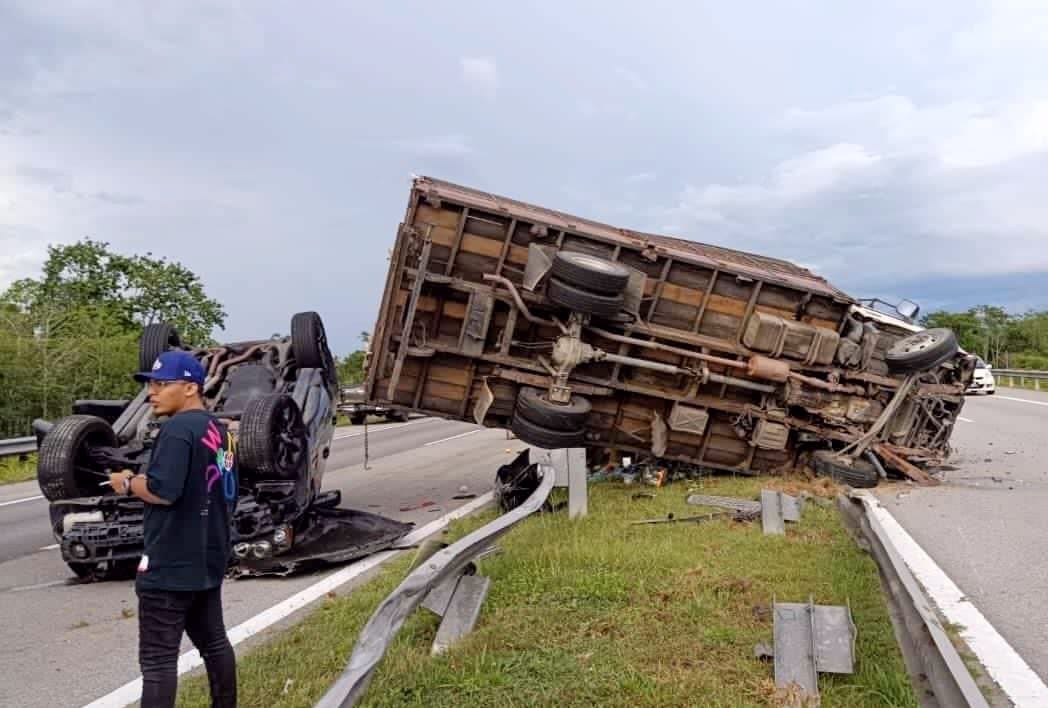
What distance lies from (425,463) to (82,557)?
8.15 m

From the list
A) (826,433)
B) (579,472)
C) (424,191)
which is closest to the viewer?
(579,472)

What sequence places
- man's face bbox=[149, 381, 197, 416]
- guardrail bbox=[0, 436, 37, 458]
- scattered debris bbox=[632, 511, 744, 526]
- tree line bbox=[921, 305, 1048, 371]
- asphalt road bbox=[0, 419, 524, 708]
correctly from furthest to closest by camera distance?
tree line bbox=[921, 305, 1048, 371] → guardrail bbox=[0, 436, 37, 458] → scattered debris bbox=[632, 511, 744, 526] → asphalt road bbox=[0, 419, 524, 708] → man's face bbox=[149, 381, 197, 416]

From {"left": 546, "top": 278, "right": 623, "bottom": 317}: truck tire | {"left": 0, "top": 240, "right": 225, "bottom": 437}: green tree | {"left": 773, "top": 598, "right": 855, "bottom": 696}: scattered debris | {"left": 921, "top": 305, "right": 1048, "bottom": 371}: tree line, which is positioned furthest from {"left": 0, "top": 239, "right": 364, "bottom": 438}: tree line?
{"left": 921, "top": 305, "right": 1048, "bottom": 371}: tree line

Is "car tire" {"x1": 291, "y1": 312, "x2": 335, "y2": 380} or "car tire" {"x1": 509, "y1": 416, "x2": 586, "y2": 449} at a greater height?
"car tire" {"x1": 291, "y1": 312, "x2": 335, "y2": 380}

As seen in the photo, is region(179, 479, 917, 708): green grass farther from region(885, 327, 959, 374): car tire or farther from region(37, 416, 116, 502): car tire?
region(885, 327, 959, 374): car tire

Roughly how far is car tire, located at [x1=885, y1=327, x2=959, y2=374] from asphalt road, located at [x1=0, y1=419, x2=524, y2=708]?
529 cm

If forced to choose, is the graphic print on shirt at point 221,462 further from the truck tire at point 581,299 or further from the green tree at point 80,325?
the green tree at point 80,325

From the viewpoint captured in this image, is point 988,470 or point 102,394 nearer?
point 988,470

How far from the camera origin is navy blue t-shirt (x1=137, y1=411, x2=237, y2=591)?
11.0 feet

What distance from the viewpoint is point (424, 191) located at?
8586mm

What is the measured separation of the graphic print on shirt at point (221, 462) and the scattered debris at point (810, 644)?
2.51 meters

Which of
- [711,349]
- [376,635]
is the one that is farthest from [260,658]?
[711,349]

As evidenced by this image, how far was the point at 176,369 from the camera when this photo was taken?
3551 millimetres

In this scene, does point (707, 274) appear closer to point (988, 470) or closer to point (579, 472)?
point (579, 472)
